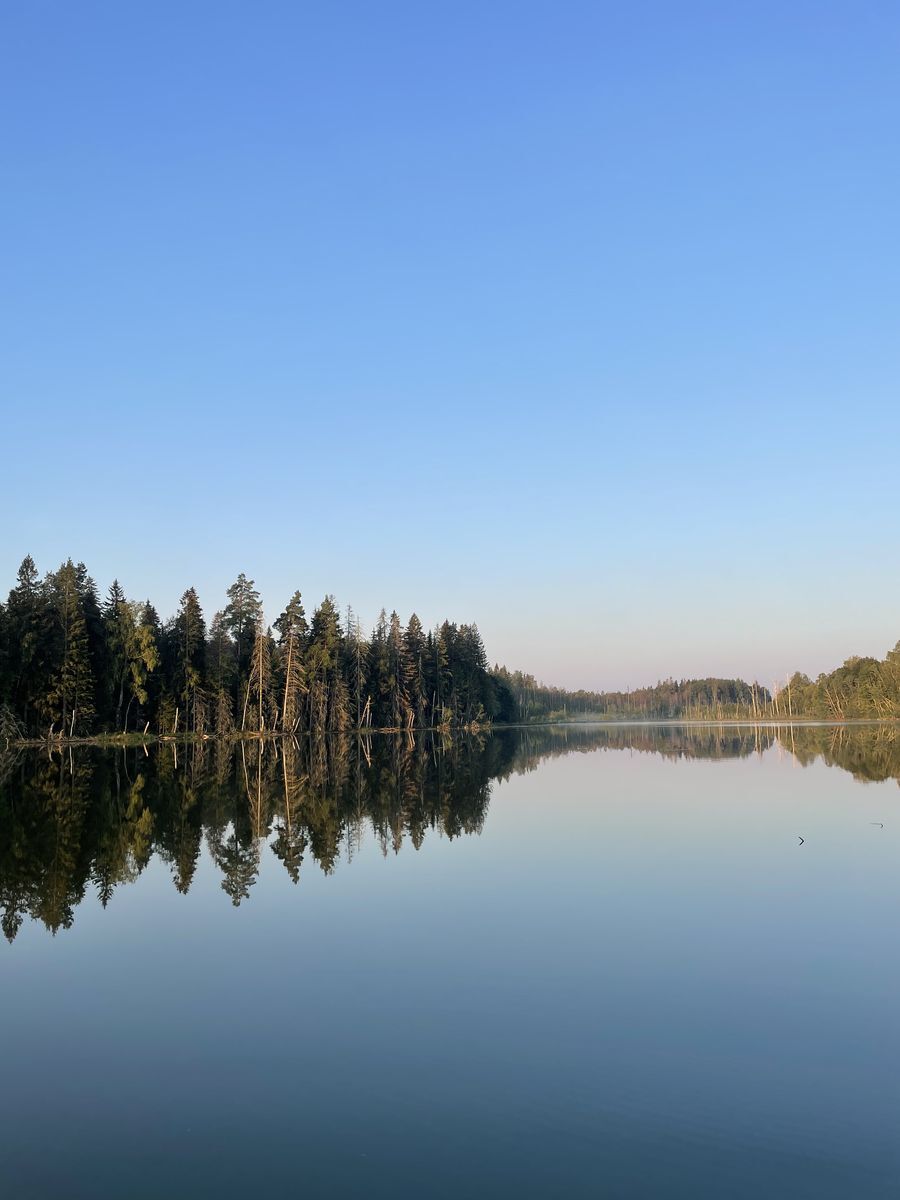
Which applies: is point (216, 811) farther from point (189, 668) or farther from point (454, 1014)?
point (189, 668)

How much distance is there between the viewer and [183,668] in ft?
297

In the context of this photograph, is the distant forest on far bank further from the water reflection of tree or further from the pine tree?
the water reflection of tree

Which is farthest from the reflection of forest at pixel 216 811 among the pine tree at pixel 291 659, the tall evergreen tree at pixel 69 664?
the pine tree at pixel 291 659

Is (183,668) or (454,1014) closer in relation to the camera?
(454,1014)

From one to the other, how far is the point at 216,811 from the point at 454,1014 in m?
23.4

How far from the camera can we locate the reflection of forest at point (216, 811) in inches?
805

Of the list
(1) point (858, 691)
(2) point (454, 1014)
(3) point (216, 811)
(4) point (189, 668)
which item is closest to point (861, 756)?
(3) point (216, 811)

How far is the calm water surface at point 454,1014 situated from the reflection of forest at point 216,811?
0.25 m

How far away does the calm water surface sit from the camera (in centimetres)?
738

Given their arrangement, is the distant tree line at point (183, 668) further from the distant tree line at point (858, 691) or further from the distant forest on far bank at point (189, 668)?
the distant tree line at point (858, 691)

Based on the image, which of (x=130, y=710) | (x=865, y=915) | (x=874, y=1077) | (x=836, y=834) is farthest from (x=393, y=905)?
(x=130, y=710)

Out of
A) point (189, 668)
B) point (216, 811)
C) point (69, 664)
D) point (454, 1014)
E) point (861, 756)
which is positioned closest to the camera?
point (454, 1014)

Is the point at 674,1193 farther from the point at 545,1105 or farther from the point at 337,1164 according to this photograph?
the point at 337,1164

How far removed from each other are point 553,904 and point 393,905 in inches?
126
